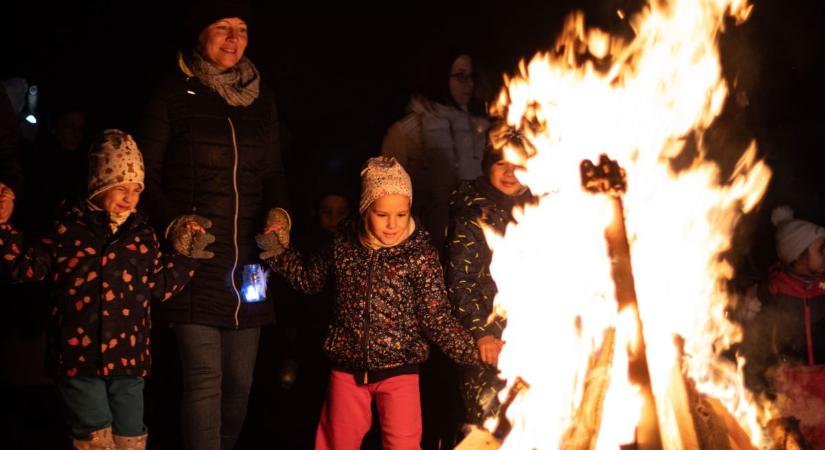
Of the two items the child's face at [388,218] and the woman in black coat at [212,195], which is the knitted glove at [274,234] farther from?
the child's face at [388,218]

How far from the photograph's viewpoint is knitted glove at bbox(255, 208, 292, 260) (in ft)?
15.8

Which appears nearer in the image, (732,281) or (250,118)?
(250,118)

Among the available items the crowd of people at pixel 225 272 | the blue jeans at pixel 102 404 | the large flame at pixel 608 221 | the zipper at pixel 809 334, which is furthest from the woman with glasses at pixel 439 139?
the zipper at pixel 809 334

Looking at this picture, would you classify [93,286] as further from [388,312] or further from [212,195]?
[388,312]

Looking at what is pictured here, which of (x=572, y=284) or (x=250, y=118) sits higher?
(x=250, y=118)

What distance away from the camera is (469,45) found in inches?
305

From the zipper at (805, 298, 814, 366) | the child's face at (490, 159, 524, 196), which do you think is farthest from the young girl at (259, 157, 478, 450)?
the zipper at (805, 298, 814, 366)

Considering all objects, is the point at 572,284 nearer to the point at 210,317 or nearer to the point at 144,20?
the point at 210,317

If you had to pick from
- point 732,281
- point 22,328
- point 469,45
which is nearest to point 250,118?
point 22,328

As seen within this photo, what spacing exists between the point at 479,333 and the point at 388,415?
719 millimetres

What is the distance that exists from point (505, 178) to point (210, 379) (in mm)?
2185

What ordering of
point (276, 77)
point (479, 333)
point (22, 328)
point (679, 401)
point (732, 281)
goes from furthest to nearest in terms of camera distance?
point (276, 77) < point (732, 281) < point (22, 328) < point (479, 333) < point (679, 401)

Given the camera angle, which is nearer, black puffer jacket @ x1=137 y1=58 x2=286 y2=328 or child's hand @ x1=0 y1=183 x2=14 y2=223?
child's hand @ x1=0 y1=183 x2=14 y2=223

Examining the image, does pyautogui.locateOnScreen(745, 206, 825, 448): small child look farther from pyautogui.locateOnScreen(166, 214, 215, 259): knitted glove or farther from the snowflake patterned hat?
pyautogui.locateOnScreen(166, 214, 215, 259): knitted glove
